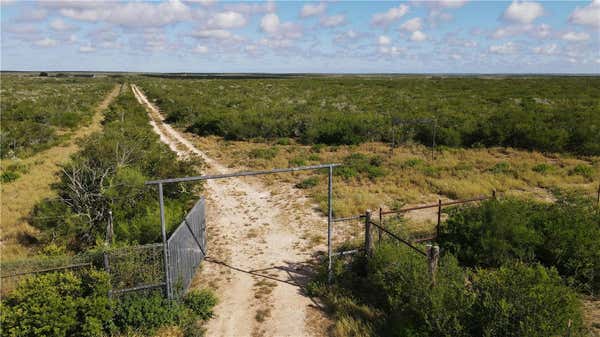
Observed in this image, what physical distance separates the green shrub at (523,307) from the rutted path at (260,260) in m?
3.06

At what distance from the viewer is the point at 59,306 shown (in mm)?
6602

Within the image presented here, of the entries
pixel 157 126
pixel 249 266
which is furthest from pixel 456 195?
pixel 157 126

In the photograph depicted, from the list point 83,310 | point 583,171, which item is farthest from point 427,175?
point 83,310

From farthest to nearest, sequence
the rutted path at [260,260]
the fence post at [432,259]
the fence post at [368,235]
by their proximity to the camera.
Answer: the fence post at [368,235]
the rutted path at [260,260]
the fence post at [432,259]

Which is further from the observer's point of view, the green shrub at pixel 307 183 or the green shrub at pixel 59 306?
the green shrub at pixel 307 183

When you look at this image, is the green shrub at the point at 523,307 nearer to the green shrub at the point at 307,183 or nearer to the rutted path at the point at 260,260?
the rutted path at the point at 260,260

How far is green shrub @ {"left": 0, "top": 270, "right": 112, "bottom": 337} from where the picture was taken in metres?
6.39

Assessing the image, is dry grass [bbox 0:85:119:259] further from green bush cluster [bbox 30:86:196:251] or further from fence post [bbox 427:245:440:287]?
fence post [bbox 427:245:440:287]

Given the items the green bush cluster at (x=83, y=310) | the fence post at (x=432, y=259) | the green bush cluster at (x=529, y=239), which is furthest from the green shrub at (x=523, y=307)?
the green bush cluster at (x=83, y=310)

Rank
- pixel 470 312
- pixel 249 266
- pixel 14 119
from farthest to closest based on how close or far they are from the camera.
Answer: pixel 14 119
pixel 249 266
pixel 470 312

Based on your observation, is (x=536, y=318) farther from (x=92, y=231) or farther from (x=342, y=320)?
(x=92, y=231)

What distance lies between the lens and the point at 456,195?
15336mm

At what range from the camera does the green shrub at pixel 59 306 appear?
21.0 ft

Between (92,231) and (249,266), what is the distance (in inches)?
177
